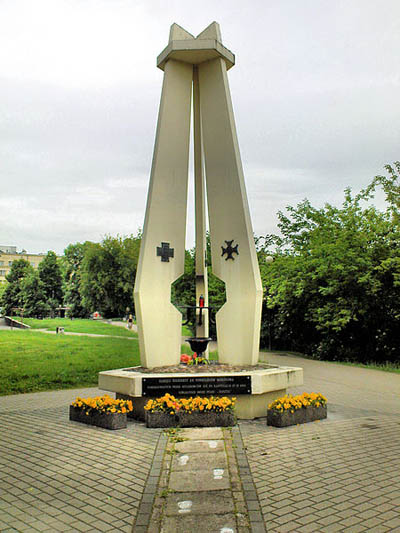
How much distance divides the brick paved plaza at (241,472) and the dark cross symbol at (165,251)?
3319 mm

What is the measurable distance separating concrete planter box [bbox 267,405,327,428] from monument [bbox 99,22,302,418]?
0.73 metres

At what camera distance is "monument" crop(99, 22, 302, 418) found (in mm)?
9117

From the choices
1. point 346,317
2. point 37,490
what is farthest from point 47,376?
point 346,317

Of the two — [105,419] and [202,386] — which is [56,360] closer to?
[105,419]

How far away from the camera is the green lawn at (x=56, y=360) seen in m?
13.3

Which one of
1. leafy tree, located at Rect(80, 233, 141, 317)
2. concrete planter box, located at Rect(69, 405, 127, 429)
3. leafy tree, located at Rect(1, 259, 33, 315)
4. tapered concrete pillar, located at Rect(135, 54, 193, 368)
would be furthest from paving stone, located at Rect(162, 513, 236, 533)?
leafy tree, located at Rect(1, 259, 33, 315)

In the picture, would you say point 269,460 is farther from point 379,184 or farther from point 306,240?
point 306,240

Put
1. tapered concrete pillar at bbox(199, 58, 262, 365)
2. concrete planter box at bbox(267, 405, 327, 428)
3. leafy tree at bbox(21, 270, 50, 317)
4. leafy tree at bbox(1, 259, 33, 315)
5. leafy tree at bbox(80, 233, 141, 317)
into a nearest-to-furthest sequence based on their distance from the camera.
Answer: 1. concrete planter box at bbox(267, 405, 327, 428)
2. tapered concrete pillar at bbox(199, 58, 262, 365)
3. leafy tree at bbox(80, 233, 141, 317)
4. leafy tree at bbox(21, 270, 50, 317)
5. leafy tree at bbox(1, 259, 33, 315)

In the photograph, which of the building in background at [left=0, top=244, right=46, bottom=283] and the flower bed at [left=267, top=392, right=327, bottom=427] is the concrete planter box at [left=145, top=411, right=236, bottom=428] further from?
the building in background at [left=0, top=244, right=46, bottom=283]

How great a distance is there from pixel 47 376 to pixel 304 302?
38.5 feet

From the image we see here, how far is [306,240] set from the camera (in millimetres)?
22531

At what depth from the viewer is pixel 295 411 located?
7559 mm

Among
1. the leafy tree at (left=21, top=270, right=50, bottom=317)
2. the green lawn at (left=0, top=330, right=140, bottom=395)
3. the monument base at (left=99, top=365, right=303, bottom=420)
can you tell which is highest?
the leafy tree at (left=21, top=270, right=50, bottom=317)

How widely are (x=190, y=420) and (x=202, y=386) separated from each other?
0.70 meters
